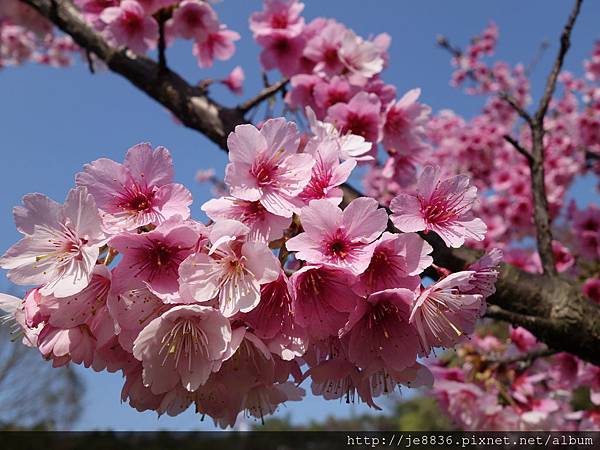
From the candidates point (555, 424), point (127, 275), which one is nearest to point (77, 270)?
point (127, 275)

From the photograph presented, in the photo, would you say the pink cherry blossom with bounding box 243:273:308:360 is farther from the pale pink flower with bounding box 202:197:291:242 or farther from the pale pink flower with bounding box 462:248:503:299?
the pale pink flower with bounding box 462:248:503:299

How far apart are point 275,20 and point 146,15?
1.80 ft

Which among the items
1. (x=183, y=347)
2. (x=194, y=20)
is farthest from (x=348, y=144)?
(x=194, y=20)

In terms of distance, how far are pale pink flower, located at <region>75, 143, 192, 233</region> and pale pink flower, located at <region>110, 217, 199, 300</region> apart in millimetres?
45

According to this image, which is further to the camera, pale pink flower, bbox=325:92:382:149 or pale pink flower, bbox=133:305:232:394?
pale pink flower, bbox=325:92:382:149

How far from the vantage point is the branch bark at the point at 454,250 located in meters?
1.43

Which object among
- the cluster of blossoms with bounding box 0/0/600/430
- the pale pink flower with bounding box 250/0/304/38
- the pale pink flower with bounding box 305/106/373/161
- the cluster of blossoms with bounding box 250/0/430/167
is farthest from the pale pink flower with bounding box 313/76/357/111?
the cluster of blossoms with bounding box 0/0/600/430

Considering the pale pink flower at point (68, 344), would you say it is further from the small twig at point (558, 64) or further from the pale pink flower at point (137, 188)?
the small twig at point (558, 64)

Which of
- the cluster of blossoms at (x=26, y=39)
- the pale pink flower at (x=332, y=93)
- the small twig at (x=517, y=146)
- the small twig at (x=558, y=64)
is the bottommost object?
the cluster of blossoms at (x=26, y=39)

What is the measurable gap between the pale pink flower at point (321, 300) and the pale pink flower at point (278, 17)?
1.53 meters

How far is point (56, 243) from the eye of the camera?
956 mm

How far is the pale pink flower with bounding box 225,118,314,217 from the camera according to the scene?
949 mm

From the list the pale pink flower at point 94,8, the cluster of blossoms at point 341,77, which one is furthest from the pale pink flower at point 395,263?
the pale pink flower at point 94,8

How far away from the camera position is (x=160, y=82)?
2086 millimetres
